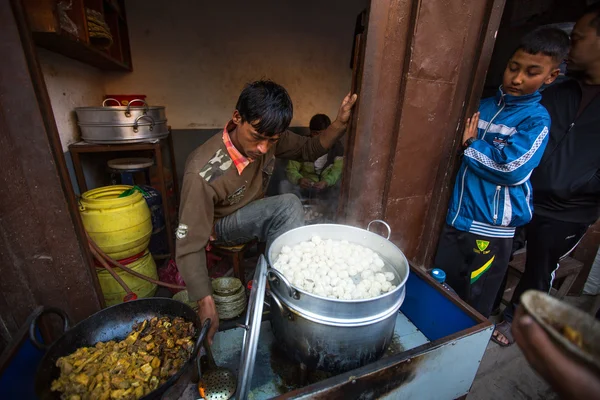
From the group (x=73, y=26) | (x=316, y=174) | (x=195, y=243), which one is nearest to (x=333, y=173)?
(x=316, y=174)

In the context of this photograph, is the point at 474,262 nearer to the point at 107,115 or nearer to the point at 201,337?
the point at 201,337

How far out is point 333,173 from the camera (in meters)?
4.72

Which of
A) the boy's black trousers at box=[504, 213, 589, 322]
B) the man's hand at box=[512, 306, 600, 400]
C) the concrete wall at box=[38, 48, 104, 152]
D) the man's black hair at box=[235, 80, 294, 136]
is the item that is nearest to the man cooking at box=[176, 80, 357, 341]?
the man's black hair at box=[235, 80, 294, 136]

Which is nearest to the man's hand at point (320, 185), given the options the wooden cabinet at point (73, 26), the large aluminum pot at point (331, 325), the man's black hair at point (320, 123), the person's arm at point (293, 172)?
the person's arm at point (293, 172)

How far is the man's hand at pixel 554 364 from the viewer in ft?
2.29

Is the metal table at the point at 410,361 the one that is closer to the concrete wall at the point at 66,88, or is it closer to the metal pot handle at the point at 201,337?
the metal pot handle at the point at 201,337

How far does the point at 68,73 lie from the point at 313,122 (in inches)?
131

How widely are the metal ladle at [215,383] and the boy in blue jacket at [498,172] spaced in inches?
87.9

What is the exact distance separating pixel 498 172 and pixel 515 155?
0.51ft

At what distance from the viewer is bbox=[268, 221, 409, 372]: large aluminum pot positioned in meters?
1.37

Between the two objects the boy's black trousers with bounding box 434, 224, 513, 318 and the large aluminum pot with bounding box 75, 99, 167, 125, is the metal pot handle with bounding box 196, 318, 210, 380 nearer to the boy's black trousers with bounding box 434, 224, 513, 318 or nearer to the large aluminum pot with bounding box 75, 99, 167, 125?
the boy's black trousers with bounding box 434, 224, 513, 318

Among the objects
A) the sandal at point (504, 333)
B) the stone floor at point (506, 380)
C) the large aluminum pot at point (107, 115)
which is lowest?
the stone floor at point (506, 380)

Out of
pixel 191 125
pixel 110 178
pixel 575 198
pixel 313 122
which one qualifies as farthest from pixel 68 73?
pixel 575 198

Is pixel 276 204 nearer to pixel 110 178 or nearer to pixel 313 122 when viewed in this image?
pixel 313 122
